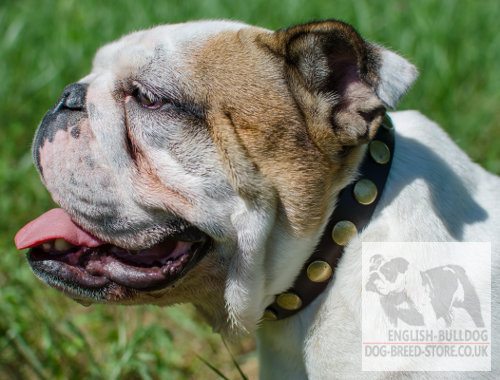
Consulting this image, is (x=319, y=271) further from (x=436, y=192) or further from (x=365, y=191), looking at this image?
(x=436, y=192)

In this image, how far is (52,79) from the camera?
495 centimetres

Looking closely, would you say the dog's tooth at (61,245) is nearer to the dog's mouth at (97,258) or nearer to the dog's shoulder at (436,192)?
the dog's mouth at (97,258)

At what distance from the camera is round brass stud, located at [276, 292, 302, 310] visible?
2.27 meters

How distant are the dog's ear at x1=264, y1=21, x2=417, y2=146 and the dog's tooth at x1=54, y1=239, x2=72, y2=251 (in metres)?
1.12

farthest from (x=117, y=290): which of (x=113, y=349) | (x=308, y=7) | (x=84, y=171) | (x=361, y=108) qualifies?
(x=308, y=7)

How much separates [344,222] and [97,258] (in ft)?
3.35

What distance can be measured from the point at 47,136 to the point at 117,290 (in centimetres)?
69

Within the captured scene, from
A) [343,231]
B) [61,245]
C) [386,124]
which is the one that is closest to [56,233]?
[61,245]

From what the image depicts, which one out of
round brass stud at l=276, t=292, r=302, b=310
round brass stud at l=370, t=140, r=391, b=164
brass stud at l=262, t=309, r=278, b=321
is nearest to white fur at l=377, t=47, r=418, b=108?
round brass stud at l=370, t=140, r=391, b=164

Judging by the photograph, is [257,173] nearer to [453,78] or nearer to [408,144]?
[408,144]

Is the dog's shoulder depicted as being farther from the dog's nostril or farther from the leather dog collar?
the dog's nostril

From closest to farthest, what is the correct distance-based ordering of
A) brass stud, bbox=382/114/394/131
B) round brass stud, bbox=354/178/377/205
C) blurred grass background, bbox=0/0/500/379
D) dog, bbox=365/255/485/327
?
dog, bbox=365/255/485/327 < round brass stud, bbox=354/178/377/205 < brass stud, bbox=382/114/394/131 < blurred grass background, bbox=0/0/500/379

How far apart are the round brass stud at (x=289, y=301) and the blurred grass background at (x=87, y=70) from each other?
2.05ft

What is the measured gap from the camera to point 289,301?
2283 millimetres
